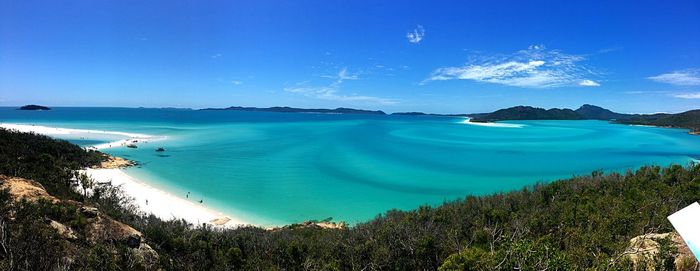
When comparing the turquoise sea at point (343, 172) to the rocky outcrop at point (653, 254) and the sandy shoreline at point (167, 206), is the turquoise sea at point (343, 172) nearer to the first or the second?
the sandy shoreline at point (167, 206)

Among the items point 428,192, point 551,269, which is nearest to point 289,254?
point 551,269

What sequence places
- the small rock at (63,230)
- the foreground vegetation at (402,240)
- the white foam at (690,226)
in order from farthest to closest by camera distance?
the small rock at (63,230), the foreground vegetation at (402,240), the white foam at (690,226)

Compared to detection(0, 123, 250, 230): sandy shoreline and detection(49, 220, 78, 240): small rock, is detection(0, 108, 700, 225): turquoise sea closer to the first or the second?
detection(0, 123, 250, 230): sandy shoreline

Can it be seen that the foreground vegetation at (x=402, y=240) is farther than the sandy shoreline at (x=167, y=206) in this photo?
No

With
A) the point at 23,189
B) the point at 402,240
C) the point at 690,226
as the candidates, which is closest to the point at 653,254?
the point at 690,226

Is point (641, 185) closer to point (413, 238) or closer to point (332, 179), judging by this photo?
point (413, 238)

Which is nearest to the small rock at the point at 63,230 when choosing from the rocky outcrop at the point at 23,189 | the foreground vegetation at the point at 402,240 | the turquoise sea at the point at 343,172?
the foreground vegetation at the point at 402,240
